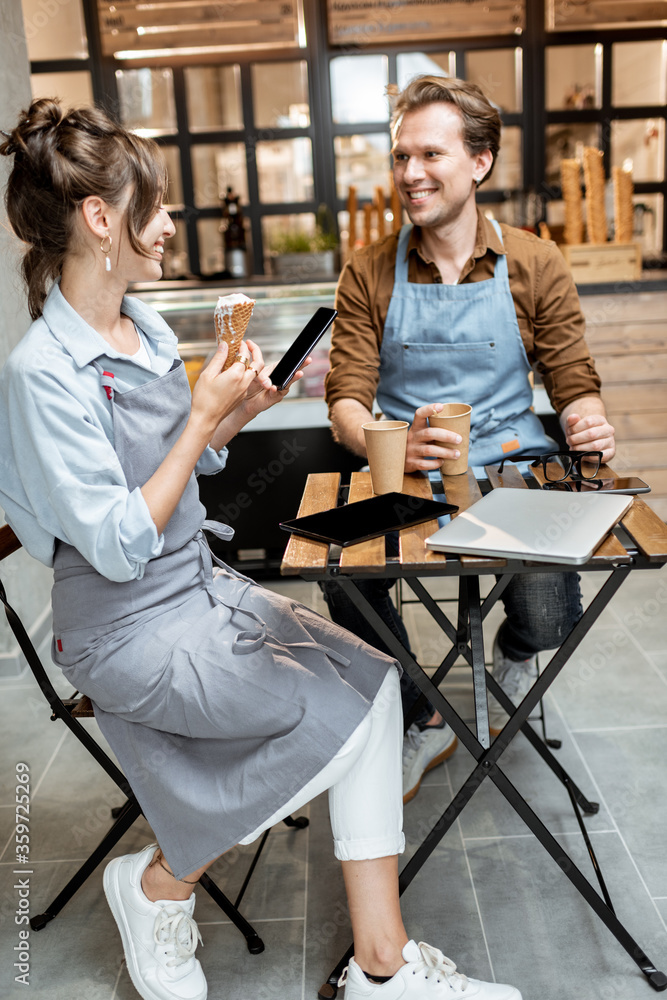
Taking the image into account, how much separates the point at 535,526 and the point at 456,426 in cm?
40

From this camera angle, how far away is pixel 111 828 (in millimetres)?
1737

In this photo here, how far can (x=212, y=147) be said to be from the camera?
5301mm

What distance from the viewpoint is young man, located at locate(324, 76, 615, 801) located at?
2123mm

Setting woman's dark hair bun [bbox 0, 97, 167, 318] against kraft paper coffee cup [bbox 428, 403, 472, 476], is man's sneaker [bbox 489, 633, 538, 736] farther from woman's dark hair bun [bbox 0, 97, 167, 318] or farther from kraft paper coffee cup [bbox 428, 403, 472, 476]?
woman's dark hair bun [bbox 0, 97, 167, 318]

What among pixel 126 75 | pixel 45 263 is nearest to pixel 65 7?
pixel 126 75

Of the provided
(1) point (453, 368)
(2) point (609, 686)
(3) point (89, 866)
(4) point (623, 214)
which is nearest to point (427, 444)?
(1) point (453, 368)

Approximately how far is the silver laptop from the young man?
68 cm

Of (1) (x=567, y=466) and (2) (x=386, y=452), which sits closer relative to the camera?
(2) (x=386, y=452)

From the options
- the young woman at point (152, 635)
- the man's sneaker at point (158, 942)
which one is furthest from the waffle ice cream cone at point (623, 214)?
the man's sneaker at point (158, 942)

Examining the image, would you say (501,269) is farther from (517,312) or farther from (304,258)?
(304,258)

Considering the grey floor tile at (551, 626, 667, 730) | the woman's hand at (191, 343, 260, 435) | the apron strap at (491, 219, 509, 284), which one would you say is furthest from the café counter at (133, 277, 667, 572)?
the woman's hand at (191, 343, 260, 435)

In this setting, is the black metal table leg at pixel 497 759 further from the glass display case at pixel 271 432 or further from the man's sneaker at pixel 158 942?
the glass display case at pixel 271 432

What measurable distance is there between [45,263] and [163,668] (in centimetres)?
72

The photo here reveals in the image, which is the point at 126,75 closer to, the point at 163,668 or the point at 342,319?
the point at 342,319
